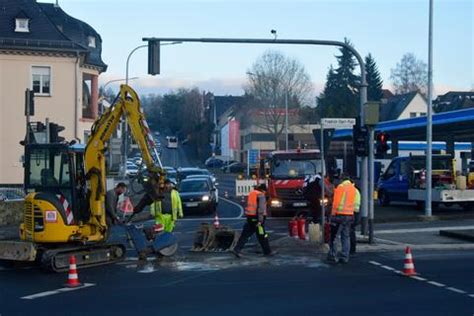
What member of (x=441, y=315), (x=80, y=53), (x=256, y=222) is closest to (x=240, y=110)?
(x=80, y=53)

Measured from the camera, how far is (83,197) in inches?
620

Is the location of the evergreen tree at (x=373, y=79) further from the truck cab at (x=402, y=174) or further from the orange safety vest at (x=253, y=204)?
the orange safety vest at (x=253, y=204)

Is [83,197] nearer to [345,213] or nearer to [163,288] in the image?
[163,288]

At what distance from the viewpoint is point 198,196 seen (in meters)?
31.9

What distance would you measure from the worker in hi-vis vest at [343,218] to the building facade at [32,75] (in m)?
31.3

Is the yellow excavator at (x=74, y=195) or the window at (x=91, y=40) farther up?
the window at (x=91, y=40)

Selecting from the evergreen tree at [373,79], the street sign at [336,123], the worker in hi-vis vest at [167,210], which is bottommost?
the worker in hi-vis vest at [167,210]

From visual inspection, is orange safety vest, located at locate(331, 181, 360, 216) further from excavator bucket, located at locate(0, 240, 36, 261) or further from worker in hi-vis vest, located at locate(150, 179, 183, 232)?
excavator bucket, located at locate(0, 240, 36, 261)

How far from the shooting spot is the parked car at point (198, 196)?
3183 centimetres

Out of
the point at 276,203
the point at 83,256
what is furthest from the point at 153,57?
the point at 276,203

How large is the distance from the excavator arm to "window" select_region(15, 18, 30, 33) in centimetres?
3093

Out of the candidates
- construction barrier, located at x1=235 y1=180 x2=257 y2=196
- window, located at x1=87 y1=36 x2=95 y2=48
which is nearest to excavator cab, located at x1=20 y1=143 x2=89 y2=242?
construction barrier, located at x1=235 y1=180 x2=257 y2=196

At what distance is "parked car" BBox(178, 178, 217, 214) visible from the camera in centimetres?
3183

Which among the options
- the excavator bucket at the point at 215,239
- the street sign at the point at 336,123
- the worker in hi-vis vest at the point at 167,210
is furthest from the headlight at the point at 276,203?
the worker in hi-vis vest at the point at 167,210
